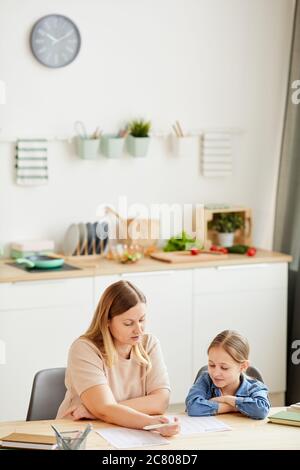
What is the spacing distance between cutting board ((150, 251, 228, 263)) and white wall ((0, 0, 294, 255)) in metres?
0.37

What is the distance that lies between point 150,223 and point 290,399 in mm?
1198

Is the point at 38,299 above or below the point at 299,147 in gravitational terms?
below

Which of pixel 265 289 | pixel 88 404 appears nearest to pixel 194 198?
pixel 265 289

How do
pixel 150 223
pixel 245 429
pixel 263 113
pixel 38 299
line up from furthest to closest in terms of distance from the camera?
pixel 263 113 → pixel 150 223 → pixel 38 299 → pixel 245 429

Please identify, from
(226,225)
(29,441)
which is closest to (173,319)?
(226,225)

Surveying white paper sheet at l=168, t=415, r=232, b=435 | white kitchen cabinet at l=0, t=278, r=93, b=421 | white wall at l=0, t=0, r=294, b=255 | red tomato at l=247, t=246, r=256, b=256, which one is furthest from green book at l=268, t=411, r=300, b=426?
white wall at l=0, t=0, r=294, b=255

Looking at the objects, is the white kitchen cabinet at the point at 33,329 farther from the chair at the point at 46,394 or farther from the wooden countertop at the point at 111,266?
the chair at the point at 46,394

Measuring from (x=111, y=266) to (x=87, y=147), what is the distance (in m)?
0.63

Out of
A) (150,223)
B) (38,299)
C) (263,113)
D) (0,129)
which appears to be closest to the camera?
(38,299)

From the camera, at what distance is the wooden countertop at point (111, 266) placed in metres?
4.10

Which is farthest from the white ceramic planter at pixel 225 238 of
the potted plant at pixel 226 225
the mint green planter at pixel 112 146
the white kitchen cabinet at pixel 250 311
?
the mint green planter at pixel 112 146

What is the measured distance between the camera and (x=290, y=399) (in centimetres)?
486

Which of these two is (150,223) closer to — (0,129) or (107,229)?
(107,229)

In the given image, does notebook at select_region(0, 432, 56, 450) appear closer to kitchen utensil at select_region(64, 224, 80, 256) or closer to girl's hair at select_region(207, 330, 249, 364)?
girl's hair at select_region(207, 330, 249, 364)
